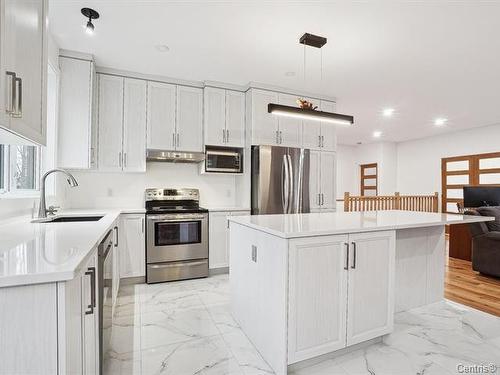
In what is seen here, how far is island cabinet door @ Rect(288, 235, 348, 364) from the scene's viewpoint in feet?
5.72

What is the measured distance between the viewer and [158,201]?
4.04 meters

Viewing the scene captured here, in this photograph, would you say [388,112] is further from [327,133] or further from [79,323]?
[79,323]

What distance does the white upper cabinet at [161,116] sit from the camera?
377cm

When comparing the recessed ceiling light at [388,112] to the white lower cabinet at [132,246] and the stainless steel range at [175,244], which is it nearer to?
the stainless steel range at [175,244]

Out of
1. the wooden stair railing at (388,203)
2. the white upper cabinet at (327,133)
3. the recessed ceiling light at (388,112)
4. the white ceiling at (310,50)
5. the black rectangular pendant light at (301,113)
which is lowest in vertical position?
the wooden stair railing at (388,203)

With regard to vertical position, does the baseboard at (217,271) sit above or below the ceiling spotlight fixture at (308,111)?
below

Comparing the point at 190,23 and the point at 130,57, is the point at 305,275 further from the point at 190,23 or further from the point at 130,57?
the point at 130,57

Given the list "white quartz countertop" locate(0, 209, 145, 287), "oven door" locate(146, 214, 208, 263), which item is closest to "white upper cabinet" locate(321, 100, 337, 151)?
"oven door" locate(146, 214, 208, 263)

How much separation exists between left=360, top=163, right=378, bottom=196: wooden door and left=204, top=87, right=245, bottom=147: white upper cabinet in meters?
6.16

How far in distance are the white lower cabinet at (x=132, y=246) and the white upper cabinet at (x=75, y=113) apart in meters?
0.82

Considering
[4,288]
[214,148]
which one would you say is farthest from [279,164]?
[4,288]

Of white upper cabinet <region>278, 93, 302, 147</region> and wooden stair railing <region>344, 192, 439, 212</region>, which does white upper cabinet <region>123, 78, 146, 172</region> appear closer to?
white upper cabinet <region>278, 93, 302, 147</region>

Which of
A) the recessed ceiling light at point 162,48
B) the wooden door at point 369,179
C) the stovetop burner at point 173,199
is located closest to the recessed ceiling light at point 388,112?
the wooden door at point 369,179

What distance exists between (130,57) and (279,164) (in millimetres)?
2308
